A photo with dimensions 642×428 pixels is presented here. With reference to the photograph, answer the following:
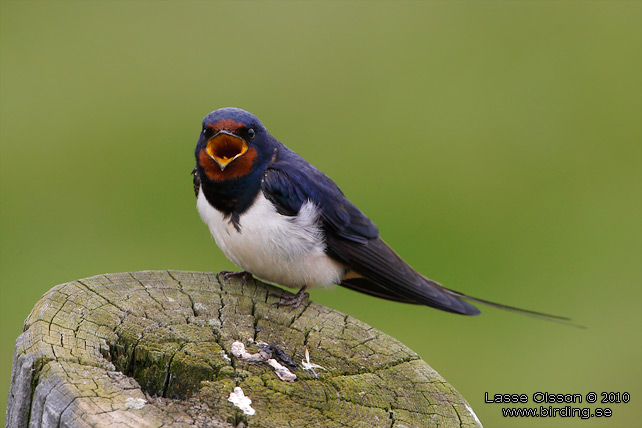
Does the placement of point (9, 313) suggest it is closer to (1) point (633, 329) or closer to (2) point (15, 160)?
(2) point (15, 160)

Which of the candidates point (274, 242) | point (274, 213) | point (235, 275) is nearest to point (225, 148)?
point (274, 213)

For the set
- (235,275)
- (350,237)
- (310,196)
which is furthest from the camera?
(350,237)

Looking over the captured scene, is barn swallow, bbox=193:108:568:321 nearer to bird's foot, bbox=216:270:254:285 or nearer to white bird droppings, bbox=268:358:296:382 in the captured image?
bird's foot, bbox=216:270:254:285

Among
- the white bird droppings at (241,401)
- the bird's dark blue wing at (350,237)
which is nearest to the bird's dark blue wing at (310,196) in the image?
the bird's dark blue wing at (350,237)

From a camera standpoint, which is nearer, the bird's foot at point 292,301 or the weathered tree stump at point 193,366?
the weathered tree stump at point 193,366

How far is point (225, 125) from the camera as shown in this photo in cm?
360

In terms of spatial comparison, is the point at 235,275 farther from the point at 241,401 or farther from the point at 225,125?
the point at 241,401

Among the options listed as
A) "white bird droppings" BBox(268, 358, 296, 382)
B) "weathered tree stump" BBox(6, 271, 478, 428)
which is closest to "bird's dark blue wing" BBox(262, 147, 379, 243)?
"weathered tree stump" BBox(6, 271, 478, 428)

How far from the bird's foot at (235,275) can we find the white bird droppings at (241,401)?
82 centimetres

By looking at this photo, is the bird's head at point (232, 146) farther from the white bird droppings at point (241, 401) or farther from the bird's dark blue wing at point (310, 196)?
the white bird droppings at point (241, 401)

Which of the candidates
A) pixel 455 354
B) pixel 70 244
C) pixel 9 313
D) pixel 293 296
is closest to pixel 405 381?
pixel 293 296

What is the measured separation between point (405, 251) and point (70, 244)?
252cm

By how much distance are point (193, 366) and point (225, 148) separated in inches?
53.8

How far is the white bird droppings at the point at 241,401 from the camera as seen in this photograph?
2.46m
